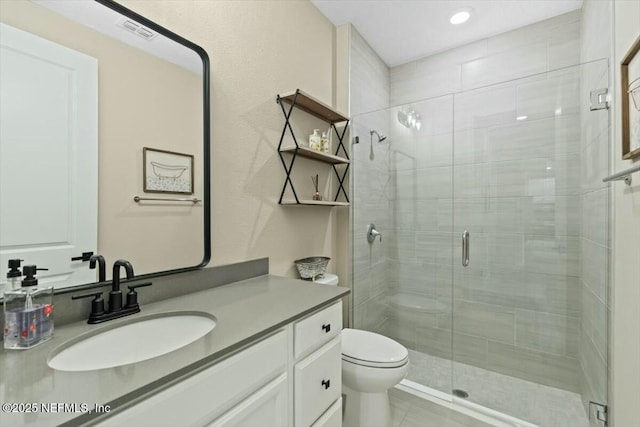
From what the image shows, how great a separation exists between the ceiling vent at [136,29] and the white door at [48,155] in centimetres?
20

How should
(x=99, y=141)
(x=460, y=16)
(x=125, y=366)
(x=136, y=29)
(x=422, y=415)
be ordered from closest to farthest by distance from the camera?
(x=125, y=366)
(x=99, y=141)
(x=136, y=29)
(x=422, y=415)
(x=460, y=16)

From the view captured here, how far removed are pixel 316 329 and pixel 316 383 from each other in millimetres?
205

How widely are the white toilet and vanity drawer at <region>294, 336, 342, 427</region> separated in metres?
0.27

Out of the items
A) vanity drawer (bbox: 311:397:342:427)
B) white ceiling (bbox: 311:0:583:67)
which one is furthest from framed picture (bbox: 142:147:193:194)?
white ceiling (bbox: 311:0:583:67)

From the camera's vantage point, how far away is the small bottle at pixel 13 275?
784 mm

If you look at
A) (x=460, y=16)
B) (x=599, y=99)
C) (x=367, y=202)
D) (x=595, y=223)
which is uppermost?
(x=460, y=16)

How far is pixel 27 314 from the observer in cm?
74

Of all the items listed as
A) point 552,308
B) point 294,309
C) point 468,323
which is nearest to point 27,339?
point 294,309

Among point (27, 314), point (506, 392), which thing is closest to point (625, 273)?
point (506, 392)

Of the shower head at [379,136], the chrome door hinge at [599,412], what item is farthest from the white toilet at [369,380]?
the shower head at [379,136]

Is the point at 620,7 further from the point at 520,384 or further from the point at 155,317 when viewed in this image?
the point at 155,317

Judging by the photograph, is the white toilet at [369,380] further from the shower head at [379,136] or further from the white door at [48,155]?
the shower head at [379,136]

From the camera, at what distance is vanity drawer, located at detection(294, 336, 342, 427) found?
1.04 m

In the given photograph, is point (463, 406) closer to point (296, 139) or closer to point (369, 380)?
point (369, 380)
